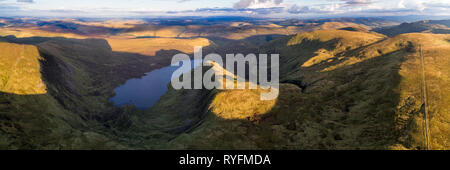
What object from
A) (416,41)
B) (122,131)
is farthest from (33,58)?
(416,41)

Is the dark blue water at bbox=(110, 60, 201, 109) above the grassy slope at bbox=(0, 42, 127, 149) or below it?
below

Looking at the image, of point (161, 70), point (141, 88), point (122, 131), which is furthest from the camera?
point (161, 70)

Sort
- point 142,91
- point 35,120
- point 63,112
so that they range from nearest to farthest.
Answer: point 35,120 < point 63,112 < point 142,91

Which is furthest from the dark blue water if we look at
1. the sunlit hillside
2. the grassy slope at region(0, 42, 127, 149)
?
the sunlit hillside

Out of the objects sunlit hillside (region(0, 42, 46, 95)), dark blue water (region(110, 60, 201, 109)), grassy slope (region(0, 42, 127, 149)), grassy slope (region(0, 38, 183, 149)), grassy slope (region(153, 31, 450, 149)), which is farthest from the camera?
dark blue water (region(110, 60, 201, 109))

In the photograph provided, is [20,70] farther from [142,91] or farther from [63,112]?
[142,91]

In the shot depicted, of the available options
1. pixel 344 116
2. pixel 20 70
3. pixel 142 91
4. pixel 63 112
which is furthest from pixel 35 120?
pixel 344 116

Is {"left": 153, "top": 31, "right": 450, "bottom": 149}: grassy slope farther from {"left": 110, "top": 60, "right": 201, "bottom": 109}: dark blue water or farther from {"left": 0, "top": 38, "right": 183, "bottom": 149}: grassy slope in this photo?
{"left": 110, "top": 60, "right": 201, "bottom": 109}: dark blue water

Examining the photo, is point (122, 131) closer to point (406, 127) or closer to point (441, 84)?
point (406, 127)
